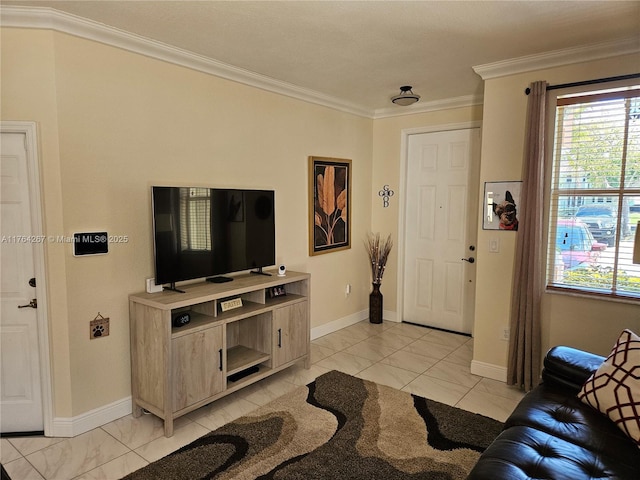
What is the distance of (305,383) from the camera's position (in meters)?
3.47

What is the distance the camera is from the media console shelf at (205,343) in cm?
267

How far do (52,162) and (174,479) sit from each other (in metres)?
2.03

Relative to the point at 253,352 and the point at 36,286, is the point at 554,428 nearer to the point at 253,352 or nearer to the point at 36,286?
the point at 253,352

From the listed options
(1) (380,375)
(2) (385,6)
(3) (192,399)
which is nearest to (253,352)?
(3) (192,399)

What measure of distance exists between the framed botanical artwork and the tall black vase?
2.42 feet

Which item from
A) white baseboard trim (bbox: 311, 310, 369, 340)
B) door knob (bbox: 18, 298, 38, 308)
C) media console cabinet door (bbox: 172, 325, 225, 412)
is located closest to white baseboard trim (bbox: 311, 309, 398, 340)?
white baseboard trim (bbox: 311, 310, 369, 340)

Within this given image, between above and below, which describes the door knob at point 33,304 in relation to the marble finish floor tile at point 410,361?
above

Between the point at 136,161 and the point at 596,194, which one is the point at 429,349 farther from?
the point at 136,161

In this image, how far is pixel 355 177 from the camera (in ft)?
16.4

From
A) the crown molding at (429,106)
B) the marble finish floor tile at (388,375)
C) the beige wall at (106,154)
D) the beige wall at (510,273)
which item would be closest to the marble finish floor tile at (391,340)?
the marble finish floor tile at (388,375)

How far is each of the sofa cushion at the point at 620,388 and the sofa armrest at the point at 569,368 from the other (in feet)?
0.30

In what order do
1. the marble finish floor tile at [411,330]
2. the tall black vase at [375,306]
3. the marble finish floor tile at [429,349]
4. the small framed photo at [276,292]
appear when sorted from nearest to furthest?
1. the small framed photo at [276,292]
2. the marble finish floor tile at [429,349]
3. the marble finish floor tile at [411,330]
4. the tall black vase at [375,306]

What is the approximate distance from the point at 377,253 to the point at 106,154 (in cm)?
336

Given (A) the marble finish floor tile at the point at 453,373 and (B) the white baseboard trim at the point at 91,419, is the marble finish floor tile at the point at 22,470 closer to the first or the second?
(B) the white baseboard trim at the point at 91,419
